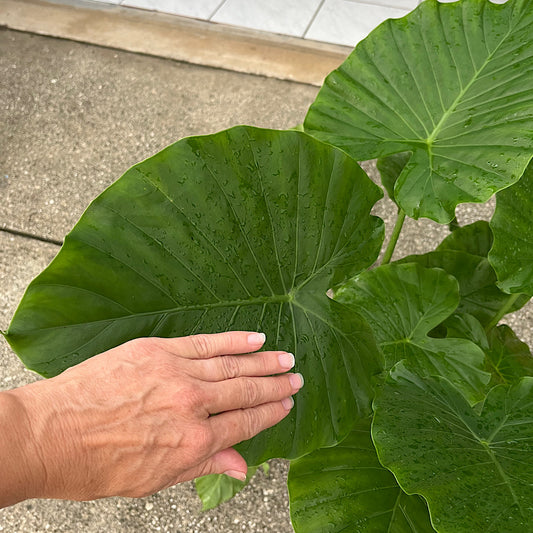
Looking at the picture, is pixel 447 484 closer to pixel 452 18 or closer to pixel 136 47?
pixel 452 18

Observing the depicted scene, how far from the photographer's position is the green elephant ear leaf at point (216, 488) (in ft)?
3.70

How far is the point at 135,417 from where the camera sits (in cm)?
55

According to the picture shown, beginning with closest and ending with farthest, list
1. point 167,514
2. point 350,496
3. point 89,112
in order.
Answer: point 350,496 → point 167,514 → point 89,112

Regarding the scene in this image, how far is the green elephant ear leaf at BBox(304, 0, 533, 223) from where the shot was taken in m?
0.79

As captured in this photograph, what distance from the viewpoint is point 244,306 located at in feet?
2.43

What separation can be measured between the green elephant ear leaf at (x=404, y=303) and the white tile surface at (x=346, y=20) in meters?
1.61

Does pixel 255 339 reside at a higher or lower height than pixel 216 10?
lower

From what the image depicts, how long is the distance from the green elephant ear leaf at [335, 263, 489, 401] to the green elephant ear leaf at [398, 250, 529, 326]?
0.43 ft

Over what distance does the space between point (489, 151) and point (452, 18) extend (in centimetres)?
22

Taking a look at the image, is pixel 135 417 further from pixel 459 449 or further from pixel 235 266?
pixel 459 449

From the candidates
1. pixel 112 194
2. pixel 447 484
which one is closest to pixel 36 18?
pixel 112 194

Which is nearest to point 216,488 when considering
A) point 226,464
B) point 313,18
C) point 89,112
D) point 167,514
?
point 167,514

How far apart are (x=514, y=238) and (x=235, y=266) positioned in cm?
41

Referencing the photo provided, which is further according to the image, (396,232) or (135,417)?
(396,232)
